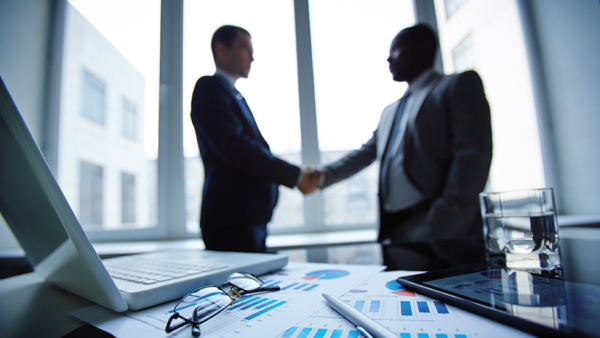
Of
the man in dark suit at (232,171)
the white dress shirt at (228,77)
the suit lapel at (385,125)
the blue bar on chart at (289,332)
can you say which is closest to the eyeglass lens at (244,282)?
the blue bar on chart at (289,332)

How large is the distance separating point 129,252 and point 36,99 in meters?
1.49

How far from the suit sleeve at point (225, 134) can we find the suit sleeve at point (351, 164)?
488 millimetres

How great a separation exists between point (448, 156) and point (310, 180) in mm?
668

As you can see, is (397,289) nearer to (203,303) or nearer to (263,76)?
(203,303)

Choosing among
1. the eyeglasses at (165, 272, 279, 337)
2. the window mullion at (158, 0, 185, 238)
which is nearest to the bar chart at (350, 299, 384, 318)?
the eyeglasses at (165, 272, 279, 337)

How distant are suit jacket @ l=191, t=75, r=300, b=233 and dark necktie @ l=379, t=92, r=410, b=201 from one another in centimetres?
49

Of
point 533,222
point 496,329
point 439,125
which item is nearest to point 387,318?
point 496,329

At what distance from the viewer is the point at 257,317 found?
281 mm

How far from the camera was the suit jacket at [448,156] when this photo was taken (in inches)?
43.1

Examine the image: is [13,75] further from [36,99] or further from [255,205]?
[255,205]

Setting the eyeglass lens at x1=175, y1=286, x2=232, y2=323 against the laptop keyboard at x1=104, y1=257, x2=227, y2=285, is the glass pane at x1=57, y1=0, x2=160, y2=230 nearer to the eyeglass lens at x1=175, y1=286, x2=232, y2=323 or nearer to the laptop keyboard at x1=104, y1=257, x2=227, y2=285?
the laptop keyboard at x1=104, y1=257, x2=227, y2=285

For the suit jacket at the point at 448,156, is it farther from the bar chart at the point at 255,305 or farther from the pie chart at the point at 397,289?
the bar chart at the point at 255,305

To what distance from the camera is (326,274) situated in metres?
0.46

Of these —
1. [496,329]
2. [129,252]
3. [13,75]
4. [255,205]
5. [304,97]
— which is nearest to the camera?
[496,329]
